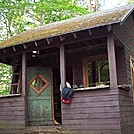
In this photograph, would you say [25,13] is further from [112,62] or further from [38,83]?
[112,62]

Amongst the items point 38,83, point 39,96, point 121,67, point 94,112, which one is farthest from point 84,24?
point 39,96

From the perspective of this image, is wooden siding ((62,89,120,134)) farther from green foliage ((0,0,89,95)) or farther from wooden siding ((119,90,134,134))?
green foliage ((0,0,89,95))

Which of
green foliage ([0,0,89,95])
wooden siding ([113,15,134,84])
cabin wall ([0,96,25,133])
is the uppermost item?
green foliage ([0,0,89,95])

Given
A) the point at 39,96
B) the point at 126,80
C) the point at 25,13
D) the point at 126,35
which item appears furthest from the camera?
the point at 25,13

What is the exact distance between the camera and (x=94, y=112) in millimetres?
6117

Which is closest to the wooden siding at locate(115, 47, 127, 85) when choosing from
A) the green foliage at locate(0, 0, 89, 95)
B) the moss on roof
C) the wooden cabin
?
the wooden cabin

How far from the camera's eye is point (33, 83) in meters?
8.20

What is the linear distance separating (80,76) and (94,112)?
2546 mm

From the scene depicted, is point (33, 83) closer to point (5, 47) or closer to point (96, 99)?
point (5, 47)

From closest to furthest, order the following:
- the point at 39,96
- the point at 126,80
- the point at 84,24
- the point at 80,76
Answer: the point at 84,24, the point at 126,80, the point at 39,96, the point at 80,76

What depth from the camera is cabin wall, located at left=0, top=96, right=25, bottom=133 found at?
7.29 metres

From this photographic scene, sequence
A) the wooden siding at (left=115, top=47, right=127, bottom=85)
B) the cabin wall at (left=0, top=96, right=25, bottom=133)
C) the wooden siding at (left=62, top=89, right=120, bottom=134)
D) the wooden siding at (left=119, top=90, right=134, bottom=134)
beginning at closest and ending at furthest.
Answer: the wooden siding at (left=62, top=89, right=120, bottom=134) → the wooden siding at (left=119, top=90, right=134, bottom=134) → the cabin wall at (left=0, top=96, right=25, bottom=133) → the wooden siding at (left=115, top=47, right=127, bottom=85)

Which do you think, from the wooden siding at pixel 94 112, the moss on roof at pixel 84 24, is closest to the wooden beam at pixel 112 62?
the wooden siding at pixel 94 112

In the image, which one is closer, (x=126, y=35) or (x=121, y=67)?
(x=121, y=67)
